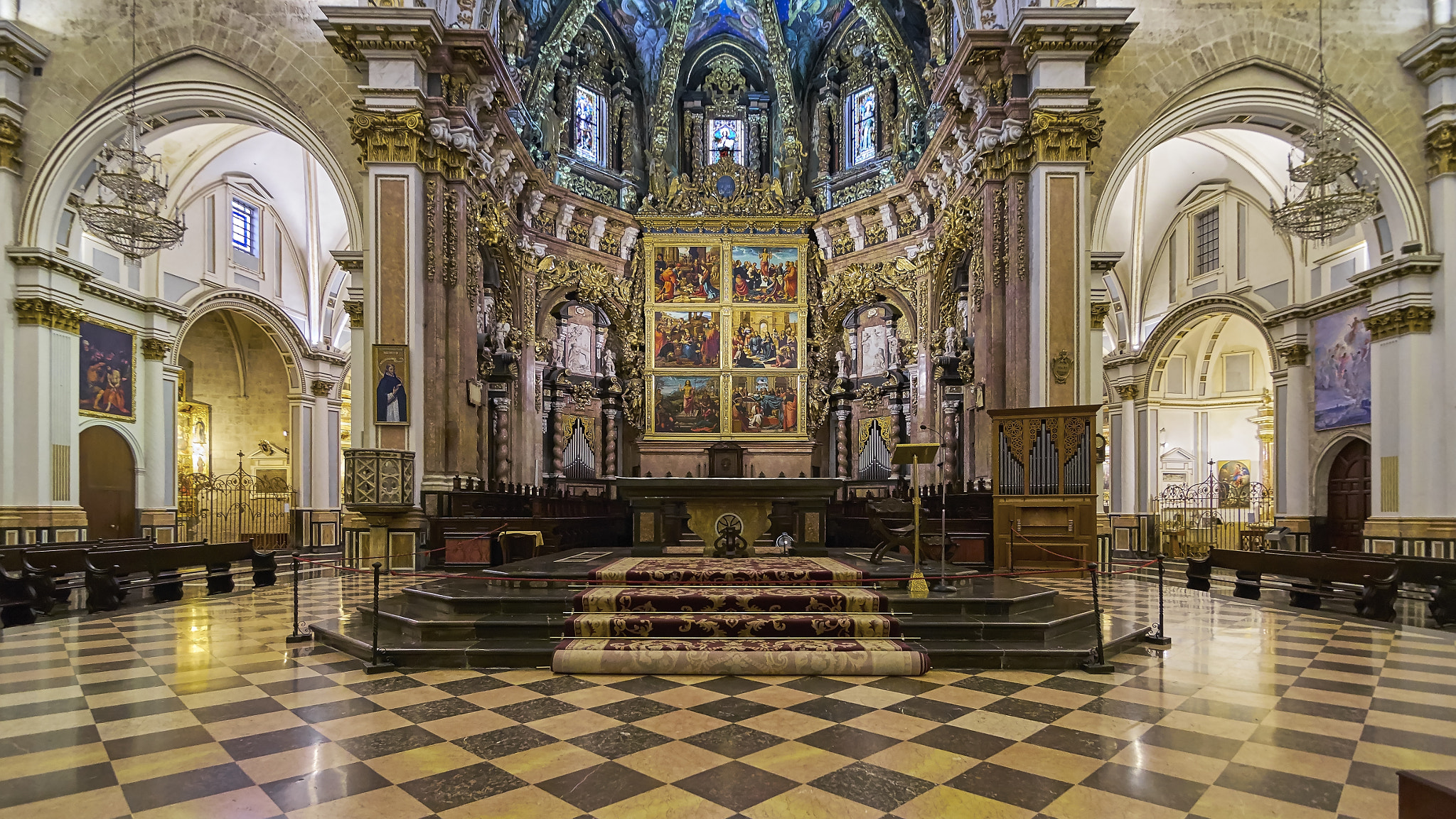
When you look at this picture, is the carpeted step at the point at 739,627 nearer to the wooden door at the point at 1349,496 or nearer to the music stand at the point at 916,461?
the music stand at the point at 916,461

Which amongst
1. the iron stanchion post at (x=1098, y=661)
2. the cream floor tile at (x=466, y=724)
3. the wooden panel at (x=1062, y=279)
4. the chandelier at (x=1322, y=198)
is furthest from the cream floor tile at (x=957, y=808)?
the chandelier at (x=1322, y=198)

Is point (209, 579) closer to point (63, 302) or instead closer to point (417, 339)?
point (417, 339)

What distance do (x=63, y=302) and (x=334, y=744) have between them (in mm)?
13854

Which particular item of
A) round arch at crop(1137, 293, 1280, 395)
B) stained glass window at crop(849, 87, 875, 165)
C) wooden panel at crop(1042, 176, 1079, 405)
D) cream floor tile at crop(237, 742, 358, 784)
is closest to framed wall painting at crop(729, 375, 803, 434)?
stained glass window at crop(849, 87, 875, 165)

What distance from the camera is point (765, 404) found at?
18.5 metres

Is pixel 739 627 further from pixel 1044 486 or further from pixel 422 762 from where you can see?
pixel 1044 486

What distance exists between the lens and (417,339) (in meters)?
11.9

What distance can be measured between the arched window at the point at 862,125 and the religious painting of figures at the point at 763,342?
4.87 metres

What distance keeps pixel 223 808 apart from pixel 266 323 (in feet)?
63.2

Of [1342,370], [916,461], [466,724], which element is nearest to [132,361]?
[466,724]

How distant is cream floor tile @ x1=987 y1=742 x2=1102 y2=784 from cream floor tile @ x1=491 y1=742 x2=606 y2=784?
1.99m

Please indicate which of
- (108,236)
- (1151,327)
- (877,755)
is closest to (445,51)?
(108,236)

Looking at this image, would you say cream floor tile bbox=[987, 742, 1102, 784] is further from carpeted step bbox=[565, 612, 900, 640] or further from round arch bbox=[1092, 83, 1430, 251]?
round arch bbox=[1092, 83, 1430, 251]

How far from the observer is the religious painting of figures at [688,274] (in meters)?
18.7
